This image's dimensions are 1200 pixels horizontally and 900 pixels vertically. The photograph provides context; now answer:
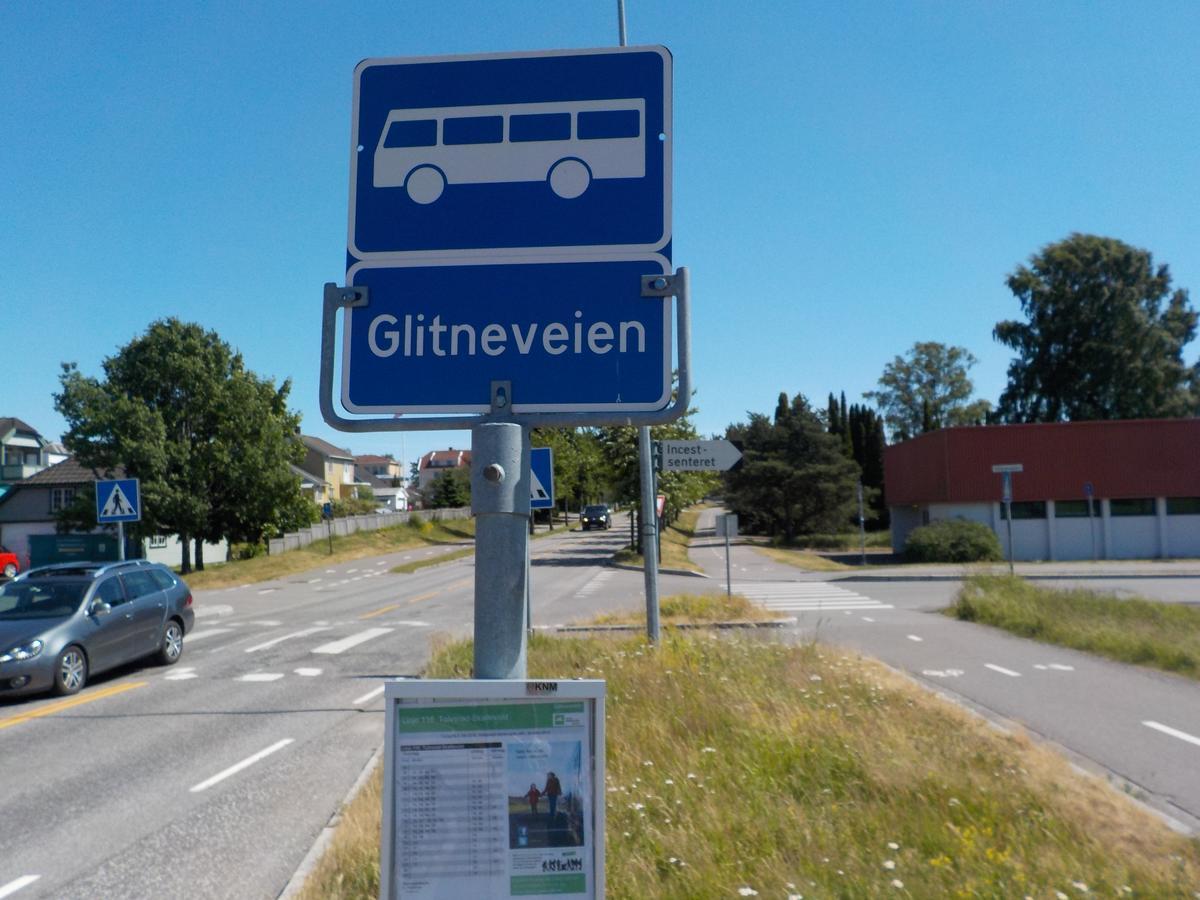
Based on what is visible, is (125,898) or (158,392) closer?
(125,898)

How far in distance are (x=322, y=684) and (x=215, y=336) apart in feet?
108

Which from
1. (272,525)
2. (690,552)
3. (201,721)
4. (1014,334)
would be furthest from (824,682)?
(1014,334)

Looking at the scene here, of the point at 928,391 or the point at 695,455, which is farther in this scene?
the point at 928,391

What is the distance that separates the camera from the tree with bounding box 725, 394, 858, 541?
6144 cm

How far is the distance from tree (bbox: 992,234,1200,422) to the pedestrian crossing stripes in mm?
38200

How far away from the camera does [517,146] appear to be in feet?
8.13

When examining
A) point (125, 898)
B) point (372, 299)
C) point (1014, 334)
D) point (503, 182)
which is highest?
point (1014, 334)

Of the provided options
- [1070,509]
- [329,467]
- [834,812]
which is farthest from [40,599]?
[329,467]

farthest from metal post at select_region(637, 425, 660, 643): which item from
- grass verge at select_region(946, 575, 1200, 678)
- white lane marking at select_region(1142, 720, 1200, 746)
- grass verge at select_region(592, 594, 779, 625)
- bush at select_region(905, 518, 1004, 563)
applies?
bush at select_region(905, 518, 1004, 563)

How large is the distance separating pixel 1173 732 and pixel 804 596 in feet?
53.7

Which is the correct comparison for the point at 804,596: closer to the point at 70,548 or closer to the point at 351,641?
the point at 351,641

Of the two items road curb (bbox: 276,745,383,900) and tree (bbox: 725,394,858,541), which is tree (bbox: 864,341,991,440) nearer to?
tree (bbox: 725,394,858,541)

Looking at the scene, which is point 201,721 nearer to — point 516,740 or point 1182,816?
point 1182,816

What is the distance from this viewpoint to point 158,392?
1609 inches
